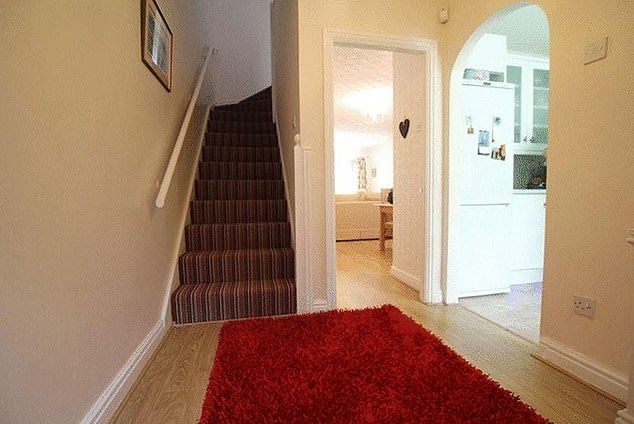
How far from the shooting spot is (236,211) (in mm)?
2816

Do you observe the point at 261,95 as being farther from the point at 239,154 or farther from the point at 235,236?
the point at 235,236

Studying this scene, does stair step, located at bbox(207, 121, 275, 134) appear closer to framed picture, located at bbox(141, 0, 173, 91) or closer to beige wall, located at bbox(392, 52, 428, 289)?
framed picture, located at bbox(141, 0, 173, 91)

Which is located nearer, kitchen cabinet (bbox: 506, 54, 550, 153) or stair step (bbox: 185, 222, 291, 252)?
stair step (bbox: 185, 222, 291, 252)

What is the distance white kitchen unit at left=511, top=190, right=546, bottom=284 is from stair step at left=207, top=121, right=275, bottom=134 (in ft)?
9.94

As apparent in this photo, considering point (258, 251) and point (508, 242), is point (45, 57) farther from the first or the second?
point (508, 242)

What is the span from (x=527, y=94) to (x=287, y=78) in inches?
101

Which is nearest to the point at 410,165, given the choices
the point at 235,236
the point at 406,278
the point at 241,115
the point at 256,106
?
the point at 406,278

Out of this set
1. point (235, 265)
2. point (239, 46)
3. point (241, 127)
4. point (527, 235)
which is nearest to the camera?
point (235, 265)

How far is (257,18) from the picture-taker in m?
5.12

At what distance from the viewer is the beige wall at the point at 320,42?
2203 millimetres

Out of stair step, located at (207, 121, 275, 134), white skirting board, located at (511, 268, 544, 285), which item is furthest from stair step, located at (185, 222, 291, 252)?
white skirting board, located at (511, 268, 544, 285)

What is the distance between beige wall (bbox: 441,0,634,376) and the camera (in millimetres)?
1305

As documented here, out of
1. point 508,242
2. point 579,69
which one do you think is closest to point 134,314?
point 579,69

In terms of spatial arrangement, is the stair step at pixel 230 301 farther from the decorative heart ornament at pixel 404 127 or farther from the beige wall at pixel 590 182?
the decorative heart ornament at pixel 404 127
